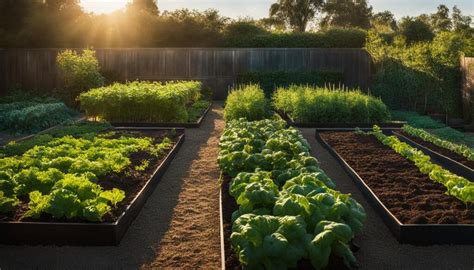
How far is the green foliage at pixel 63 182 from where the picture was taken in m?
4.90

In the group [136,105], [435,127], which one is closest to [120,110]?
[136,105]

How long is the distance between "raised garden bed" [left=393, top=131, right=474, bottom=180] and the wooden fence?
38.0 ft

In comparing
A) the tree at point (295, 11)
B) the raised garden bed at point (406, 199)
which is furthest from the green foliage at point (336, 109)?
the tree at point (295, 11)

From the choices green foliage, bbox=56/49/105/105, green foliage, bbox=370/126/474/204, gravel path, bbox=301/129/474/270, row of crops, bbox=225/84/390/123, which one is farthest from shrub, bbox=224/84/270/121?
gravel path, bbox=301/129/474/270

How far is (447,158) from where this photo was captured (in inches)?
→ 314

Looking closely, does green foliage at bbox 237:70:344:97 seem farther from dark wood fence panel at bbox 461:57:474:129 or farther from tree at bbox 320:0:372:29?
tree at bbox 320:0:372:29

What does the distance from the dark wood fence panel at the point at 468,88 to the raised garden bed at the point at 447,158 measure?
4415 millimetres

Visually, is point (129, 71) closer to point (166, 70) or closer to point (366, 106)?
point (166, 70)

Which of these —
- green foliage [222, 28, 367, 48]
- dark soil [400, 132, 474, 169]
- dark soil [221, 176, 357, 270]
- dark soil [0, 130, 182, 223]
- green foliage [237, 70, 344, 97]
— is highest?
green foliage [222, 28, 367, 48]

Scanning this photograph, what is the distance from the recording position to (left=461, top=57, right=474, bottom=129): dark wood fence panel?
44.5ft

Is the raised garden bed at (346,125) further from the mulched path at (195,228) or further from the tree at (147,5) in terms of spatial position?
the tree at (147,5)

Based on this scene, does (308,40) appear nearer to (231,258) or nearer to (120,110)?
(120,110)

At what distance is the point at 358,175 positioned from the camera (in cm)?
684

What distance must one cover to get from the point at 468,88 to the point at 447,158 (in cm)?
660
